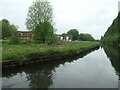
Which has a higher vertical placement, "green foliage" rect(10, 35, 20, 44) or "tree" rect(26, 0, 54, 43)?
"tree" rect(26, 0, 54, 43)

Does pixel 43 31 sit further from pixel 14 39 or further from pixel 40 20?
pixel 14 39

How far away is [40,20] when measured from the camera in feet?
93.2

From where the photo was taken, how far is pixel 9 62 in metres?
9.15

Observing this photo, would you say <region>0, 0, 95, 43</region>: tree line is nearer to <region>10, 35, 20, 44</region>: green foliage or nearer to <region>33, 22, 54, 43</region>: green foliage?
<region>33, 22, 54, 43</region>: green foliage

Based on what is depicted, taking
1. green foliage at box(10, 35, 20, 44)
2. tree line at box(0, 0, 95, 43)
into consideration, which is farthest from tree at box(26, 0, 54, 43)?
green foliage at box(10, 35, 20, 44)

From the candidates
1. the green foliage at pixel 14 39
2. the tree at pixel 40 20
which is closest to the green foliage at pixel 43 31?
the tree at pixel 40 20

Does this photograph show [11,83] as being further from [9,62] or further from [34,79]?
[9,62]

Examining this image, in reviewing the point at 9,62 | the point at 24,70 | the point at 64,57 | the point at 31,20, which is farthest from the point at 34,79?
the point at 31,20

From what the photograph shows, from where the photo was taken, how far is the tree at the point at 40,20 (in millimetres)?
27203

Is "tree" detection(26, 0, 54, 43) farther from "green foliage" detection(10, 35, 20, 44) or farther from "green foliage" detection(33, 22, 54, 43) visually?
"green foliage" detection(10, 35, 20, 44)

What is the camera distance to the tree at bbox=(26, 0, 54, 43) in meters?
27.2

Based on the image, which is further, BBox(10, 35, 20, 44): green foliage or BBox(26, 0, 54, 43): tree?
BBox(26, 0, 54, 43): tree

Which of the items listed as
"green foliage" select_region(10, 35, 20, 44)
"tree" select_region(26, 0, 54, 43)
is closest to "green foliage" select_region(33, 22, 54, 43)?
"tree" select_region(26, 0, 54, 43)

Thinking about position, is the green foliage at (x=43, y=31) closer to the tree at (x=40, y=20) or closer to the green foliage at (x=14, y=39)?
the tree at (x=40, y=20)
